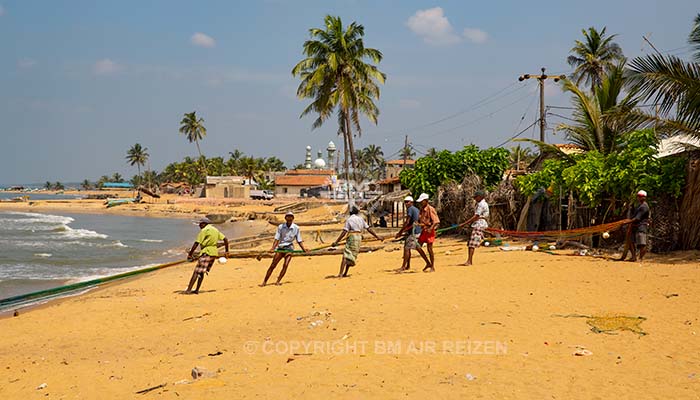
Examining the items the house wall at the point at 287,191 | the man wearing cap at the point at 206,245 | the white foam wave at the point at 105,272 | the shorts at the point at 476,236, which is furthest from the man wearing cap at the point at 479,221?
the house wall at the point at 287,191

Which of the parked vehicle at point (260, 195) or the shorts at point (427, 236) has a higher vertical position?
the parked vehicle at point (260, 195)

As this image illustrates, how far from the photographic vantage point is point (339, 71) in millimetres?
27531

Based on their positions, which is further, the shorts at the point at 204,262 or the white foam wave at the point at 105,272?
the white foam wave at the point at 105,272

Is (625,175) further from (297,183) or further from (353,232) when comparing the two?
(297,183)

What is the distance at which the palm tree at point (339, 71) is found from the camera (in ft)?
89.7

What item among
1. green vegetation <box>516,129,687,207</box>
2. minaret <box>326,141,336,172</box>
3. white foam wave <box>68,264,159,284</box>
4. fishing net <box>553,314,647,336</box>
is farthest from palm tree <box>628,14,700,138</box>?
minaret <box>326,141,336,172</box>

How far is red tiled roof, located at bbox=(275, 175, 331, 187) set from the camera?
7081 centimetres

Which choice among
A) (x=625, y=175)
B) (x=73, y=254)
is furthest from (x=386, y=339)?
(x=73, y=254)

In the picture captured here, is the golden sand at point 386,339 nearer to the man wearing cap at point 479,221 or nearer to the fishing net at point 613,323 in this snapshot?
the fishing net at point 613,323

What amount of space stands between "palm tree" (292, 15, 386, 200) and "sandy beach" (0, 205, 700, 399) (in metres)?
17.3

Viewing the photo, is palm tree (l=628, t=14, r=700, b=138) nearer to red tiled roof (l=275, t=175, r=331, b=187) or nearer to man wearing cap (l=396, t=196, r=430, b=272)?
man wearing cap (l=396, t=196, r=430, b=272)

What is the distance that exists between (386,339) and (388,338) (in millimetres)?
47

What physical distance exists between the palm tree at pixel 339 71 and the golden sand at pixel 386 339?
17.3 metres

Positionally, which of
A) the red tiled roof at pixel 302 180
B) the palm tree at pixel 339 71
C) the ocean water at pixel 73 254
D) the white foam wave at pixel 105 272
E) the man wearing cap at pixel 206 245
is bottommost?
the ocean water at pixel 73 254
